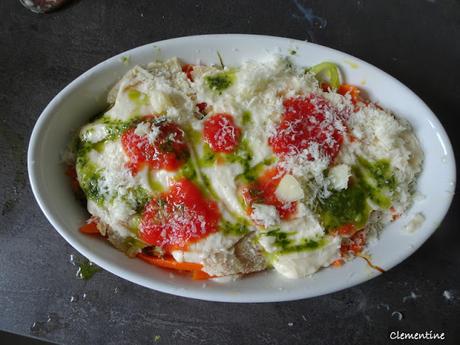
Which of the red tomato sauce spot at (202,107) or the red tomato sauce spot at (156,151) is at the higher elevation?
the red tomato sauce spot at (202,107)

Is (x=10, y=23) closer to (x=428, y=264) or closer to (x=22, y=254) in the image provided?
(x=22, y=254)

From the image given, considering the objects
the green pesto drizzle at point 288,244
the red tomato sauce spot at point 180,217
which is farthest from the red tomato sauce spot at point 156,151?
the green pesto drizzle at point 288,244

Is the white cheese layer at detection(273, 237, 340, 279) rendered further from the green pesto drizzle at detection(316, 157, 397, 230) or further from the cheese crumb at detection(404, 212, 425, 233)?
the cheese crumb at detection(404, 212, 425, 233)

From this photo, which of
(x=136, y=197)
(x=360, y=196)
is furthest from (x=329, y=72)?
(x=136, y=197)

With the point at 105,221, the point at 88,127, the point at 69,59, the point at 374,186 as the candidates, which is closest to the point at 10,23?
the point at 69,59

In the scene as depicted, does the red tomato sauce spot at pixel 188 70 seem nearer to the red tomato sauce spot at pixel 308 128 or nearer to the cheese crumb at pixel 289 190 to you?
the red tomato sauce spot at pixel 308 128

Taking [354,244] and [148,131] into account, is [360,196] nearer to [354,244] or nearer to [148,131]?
[354,244]

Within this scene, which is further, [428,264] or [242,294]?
[428,264]
